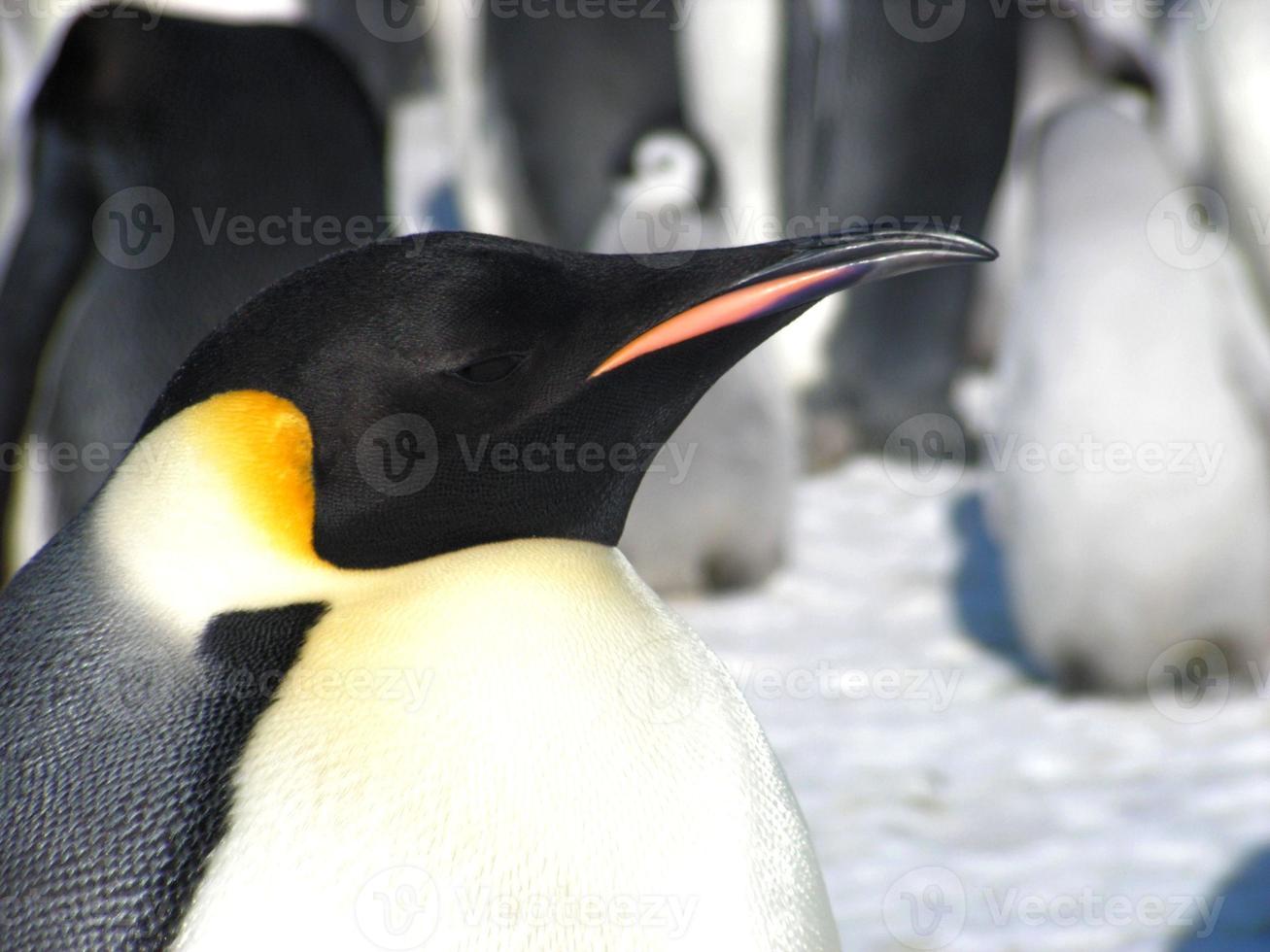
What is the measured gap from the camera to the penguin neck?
908mm

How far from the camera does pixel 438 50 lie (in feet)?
17.7

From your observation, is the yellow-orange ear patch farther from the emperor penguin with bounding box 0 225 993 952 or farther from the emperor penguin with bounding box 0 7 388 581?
the emperor penguin with bounding box 0 7 388 581

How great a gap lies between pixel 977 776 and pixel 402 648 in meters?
1.85

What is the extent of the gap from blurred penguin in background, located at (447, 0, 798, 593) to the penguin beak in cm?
241

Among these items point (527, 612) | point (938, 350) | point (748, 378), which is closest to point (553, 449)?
point (527, 612)

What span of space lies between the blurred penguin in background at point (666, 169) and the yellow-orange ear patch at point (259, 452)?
8.09 ft

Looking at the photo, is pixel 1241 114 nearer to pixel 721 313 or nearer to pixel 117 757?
pixel 721 313

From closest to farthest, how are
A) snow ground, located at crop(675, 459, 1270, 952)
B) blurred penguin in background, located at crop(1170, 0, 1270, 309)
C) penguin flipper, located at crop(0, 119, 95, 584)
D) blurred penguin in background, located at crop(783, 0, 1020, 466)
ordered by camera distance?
snow ground, located at crop(675, 459, 1270, 952) < penguin flipper, located at crop(0, 119, 95, 584) < blurred penguin in background, located at crop(1170, 0, 1270, 309) < blurred penguin in background, located at crop(783, 0, 1020, 466)

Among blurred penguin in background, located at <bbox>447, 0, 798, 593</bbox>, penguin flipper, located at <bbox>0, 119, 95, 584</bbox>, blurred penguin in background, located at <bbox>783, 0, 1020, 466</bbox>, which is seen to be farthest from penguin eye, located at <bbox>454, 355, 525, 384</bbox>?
blurred penguin in background, located at <bbox>783, 0, 1020, 466</bbox>

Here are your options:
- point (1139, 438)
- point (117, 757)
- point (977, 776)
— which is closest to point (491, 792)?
point (117, 757)

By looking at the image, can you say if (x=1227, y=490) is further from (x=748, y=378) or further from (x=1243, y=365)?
(x=748, y=378)

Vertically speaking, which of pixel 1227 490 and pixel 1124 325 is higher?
pixel 1124 325

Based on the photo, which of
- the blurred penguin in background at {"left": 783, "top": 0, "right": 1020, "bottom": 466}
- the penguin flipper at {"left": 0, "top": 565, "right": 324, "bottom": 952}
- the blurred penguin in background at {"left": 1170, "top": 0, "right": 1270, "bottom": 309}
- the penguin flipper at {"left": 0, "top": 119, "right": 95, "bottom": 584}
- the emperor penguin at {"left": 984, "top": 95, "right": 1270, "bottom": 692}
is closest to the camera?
the penguin flipper at {"left": 0, "top": 565, "right": 324, "bottom": 952}

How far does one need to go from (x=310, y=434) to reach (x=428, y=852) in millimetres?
243
